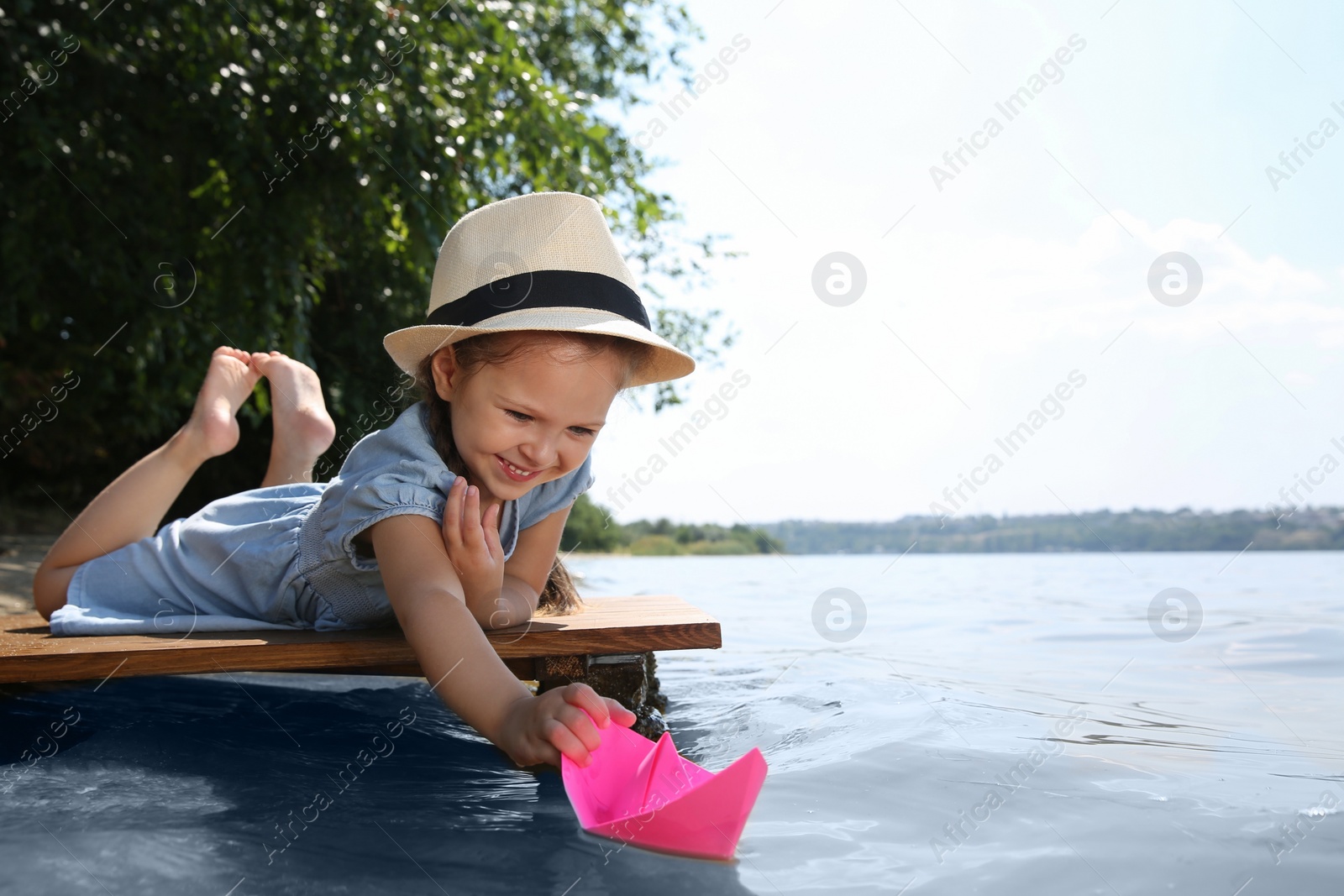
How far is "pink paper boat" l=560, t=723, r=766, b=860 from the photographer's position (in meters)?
1.34

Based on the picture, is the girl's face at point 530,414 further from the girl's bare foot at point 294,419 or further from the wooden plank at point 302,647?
the girl's bare foot at point 294,419

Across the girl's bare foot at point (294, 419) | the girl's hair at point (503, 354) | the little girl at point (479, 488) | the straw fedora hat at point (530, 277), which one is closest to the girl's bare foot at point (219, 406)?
the girl's bare foot at point (294, 419)

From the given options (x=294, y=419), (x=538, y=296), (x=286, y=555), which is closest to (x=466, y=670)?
(x=538, y=296)

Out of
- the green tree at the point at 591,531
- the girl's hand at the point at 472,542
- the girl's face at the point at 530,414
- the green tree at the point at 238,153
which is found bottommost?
the green tree at the point at 591,531

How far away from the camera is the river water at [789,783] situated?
128 centimetres

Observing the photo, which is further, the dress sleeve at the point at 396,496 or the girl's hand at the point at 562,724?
the dress sleeve at the point at 396,496

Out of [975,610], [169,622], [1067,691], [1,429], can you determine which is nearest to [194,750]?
[169,622]

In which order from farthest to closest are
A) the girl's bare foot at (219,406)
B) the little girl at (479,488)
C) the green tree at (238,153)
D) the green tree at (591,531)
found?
the green tree at (591,531), the green tree at (238,153), the girl's bare foot at (219,406), the little girl at (479,488)

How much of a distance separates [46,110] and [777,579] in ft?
20.3

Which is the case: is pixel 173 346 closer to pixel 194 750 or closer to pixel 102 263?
pixel 102 263

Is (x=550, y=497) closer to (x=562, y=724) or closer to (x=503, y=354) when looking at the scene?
(x=503, y=354)

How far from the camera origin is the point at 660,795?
4.70 feet

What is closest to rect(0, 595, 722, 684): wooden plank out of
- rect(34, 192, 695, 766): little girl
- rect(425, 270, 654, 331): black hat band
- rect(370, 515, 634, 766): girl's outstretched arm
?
rect(34, 192, 695, 766): little girl

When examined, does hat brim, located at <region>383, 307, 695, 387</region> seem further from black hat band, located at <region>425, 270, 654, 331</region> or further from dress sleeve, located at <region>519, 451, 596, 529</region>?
dress sleeve, located at <region>519, 451, 596, 529</region>
